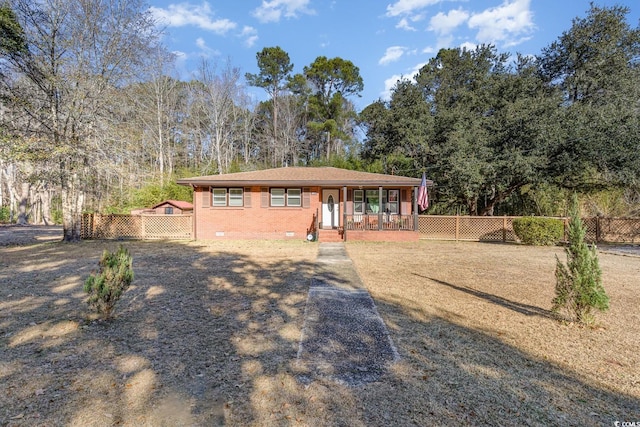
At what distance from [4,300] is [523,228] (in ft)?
53.1

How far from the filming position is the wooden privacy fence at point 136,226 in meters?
13.9

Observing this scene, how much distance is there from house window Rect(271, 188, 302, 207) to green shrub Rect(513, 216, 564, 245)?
32.6ft

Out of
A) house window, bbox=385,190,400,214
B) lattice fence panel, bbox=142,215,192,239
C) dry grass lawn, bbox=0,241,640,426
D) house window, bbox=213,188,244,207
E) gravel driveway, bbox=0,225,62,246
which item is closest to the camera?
dry grass lawn, bbox=0,241,640,426

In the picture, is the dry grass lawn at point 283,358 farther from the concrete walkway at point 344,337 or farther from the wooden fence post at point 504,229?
the wooden fence post at point 504,229

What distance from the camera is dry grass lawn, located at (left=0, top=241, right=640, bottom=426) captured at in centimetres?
232

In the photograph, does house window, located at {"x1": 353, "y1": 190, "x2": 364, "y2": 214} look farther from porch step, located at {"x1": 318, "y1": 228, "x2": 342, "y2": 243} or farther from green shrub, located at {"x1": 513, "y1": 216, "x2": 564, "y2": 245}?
green shrub, located at {"x1": 513, "y1": 216, "x2": 564, "y2": 245}

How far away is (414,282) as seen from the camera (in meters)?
6.46

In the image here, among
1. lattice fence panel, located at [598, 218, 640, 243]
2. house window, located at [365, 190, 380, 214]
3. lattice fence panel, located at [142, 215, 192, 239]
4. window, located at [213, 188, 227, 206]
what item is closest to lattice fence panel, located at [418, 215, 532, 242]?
house window, located at [365, 190, 380, 214]

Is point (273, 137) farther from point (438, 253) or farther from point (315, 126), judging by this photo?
point (438, 253)

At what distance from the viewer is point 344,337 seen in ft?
12.1

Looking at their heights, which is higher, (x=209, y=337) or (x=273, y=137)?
(x=273, y=137)

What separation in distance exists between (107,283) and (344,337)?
3.18 m

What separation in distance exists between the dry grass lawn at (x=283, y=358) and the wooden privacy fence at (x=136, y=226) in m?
8.03

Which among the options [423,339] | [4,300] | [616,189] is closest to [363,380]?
[423,339]
